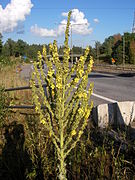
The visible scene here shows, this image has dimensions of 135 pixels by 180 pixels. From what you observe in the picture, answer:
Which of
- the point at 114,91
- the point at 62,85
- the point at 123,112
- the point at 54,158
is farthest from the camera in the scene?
the point at 114,91

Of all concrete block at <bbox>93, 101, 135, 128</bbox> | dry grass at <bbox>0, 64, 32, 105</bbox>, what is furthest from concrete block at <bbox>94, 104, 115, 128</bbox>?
dry grass at <bbox>0, 64, 32, 105</bbox>

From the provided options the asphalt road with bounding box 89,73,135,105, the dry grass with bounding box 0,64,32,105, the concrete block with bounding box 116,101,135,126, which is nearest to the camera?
the concrete block with bounding box 116,101,135,126

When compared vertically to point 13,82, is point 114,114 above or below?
below

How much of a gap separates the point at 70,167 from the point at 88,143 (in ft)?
2.79

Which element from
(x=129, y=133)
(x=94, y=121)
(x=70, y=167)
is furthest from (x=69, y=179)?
(x=94, y=121)

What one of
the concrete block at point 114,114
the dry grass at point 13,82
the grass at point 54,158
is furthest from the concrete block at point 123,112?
the dry grass at point 13,82

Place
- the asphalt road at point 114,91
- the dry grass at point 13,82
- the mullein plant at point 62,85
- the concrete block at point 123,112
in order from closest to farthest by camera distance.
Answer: the mullein plant at point 62,85, the concrete block at point 123,112, the dry grass at point 13,82, the asphalt road at point 114,91

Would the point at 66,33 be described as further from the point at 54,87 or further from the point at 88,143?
the point at 88,143

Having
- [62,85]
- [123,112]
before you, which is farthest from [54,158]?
[123,112]

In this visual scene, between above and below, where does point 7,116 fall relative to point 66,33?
below

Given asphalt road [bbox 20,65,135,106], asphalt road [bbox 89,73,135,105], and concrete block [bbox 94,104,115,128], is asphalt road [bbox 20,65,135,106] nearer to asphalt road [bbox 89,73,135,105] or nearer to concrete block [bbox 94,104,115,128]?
asphalt road [bbox 89,73,135,105]

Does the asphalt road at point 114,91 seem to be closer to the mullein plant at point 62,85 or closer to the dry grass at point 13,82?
the dry grass at point 13,82

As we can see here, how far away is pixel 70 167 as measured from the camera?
3.07 metres

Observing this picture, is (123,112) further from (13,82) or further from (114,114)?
(13,82)
